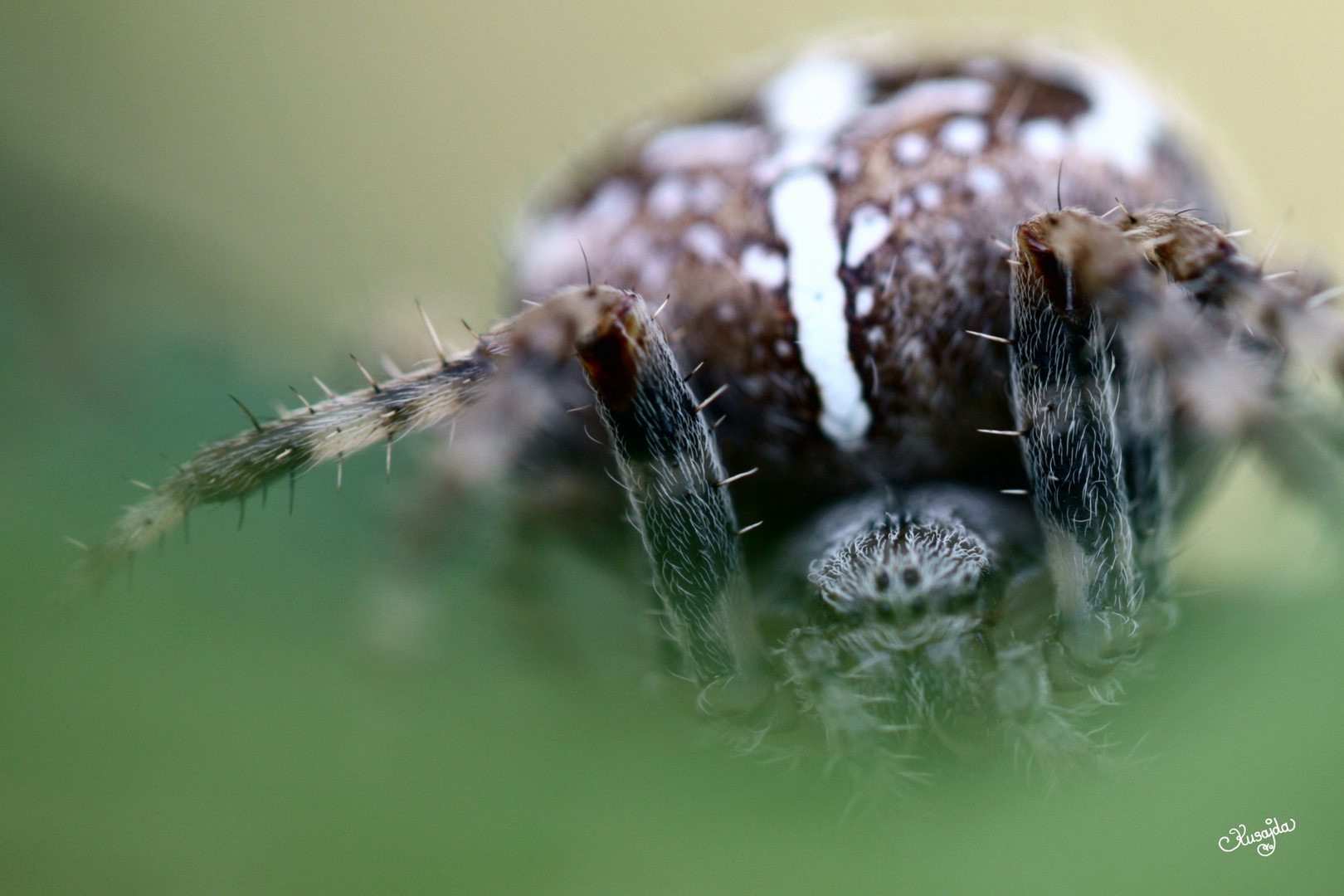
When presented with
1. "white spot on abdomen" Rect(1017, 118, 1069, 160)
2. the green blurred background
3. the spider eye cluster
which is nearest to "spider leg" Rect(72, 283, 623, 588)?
the green blurred background

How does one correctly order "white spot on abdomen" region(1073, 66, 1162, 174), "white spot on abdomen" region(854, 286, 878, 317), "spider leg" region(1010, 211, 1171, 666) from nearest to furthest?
"spider leg" region(1010, 211, 1171, 666), "white spot on abdomen" region(854, 286, 878, 317), "white spot on abdomen" region(1073, 66, 1162, 174)

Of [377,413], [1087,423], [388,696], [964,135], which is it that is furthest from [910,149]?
[388,696]

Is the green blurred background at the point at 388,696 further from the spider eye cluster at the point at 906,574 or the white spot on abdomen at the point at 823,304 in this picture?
the white spot on abdomen at the point at 823,304

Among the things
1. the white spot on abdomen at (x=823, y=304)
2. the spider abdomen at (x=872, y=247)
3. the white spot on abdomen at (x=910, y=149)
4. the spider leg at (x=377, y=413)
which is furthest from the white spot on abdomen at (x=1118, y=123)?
the spider leg at (x=377, y=413)

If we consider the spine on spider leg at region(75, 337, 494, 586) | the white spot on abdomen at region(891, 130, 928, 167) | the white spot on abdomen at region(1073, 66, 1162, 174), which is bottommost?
the white spot on abdomen at region(1073, 66, 1162, 174)

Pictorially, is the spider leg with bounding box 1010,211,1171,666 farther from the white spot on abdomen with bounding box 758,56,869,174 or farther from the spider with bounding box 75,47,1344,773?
the white spot on abdomen with bounding box 758,56,869,174

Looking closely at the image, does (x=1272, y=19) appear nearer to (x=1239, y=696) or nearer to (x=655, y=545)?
(x=1239, y=696)

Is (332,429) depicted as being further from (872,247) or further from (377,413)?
(872,247)
